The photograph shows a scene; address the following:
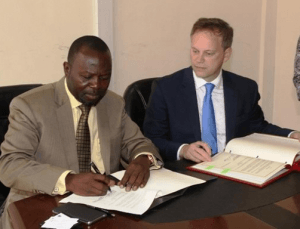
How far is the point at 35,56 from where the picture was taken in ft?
9.89

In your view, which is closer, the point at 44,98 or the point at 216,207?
the point at 216,207

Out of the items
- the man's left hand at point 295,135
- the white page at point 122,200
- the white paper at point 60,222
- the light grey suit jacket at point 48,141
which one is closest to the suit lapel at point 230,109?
the man's left hand at point 295,135

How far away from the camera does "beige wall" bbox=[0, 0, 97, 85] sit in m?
2.89

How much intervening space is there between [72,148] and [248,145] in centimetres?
82

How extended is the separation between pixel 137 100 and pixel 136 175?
37.4 inches

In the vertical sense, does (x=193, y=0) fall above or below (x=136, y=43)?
above

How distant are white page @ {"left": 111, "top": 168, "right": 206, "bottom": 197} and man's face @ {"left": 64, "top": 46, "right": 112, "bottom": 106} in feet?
1.20

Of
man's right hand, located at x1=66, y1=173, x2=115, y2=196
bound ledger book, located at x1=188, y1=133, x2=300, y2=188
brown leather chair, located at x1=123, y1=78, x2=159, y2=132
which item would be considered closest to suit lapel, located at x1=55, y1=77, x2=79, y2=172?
man's right hand, located at x1=66, y1=173, x2=115, y2=196

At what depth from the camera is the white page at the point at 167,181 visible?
165 cm

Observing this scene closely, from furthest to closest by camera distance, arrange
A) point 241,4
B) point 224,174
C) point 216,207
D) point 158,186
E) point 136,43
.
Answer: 1. point 241,4
2. point 136,43
3. point 224,174
4. point 158,186
5. point 216,207

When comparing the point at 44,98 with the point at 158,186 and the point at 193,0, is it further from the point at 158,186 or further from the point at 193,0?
the point at 193,0

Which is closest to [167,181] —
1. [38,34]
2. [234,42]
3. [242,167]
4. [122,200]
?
[122,200]

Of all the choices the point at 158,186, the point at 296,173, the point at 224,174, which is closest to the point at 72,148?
the point at 158,186

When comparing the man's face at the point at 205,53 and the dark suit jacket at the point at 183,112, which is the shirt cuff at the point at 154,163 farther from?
the man's face at the point at 205,53
